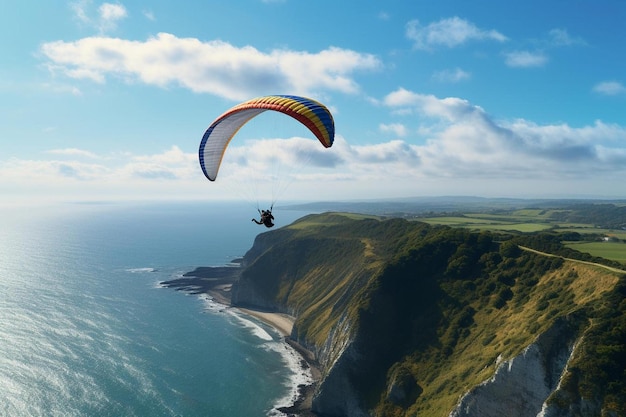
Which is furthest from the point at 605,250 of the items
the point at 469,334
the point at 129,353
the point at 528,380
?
the point at 129,353

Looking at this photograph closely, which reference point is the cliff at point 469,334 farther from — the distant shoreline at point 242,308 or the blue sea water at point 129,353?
the blue sea water at point 129,353

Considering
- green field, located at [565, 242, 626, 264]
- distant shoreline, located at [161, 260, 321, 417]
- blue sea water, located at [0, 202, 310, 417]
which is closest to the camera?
blue sea water, located at [0, 202, 310, 417]

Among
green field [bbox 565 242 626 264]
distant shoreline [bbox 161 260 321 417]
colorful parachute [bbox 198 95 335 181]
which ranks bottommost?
distant shoreline [bbox 161 260 321 417]

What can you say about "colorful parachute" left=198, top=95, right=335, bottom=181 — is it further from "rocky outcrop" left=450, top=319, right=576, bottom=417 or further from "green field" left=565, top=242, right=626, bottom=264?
"green field" left=565, top=242, right=626, bottom=264

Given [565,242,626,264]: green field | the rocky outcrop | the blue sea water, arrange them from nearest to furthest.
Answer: the rocky outcrop
the blue sea water
[565,242,626,264]: green field

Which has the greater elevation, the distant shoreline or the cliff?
the cliff

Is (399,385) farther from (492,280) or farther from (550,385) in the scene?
(492,280)

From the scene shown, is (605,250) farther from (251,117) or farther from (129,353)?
(129,353)

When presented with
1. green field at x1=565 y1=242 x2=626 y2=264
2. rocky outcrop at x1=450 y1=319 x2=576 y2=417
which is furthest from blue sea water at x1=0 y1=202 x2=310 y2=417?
green field at x1=565 y1=242 x2=626 y2=264
